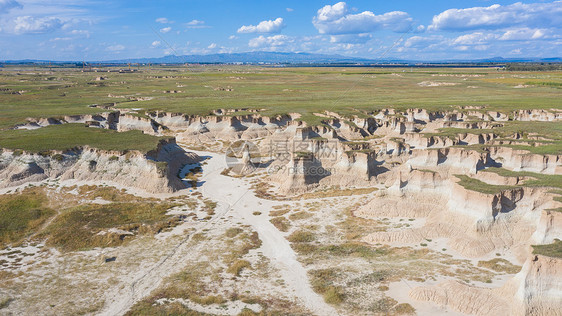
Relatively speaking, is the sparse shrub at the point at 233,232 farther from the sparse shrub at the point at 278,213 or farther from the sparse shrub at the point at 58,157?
the sparse shrub at the point at 58,157

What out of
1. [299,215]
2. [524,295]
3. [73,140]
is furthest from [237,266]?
[73,140]

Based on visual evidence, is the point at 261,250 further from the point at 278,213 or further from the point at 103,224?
the point at 103,224

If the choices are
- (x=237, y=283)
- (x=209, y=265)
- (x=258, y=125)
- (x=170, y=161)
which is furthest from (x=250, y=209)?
(x=258, y=125)

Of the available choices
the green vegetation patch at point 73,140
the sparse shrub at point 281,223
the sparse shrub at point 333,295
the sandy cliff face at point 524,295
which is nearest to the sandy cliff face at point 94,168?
the green vegetation patch at point 73,140

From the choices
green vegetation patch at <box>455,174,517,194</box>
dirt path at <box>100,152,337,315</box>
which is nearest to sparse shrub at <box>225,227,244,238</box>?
dirt path at <box>100,152,337,315</box>

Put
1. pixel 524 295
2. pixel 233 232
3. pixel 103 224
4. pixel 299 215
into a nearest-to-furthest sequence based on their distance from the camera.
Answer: pixel 524 295
pixel 233 232
pixel 103 224
pixel 299 215

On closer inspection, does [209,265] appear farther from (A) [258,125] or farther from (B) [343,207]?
(A) [258,125]
